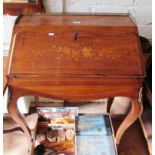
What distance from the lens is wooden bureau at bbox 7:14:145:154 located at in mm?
978

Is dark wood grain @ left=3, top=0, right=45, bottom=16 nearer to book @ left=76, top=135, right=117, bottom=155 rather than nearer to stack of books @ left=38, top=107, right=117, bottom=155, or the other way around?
stack of books @ left=38, top=107, right=117, bottom=155

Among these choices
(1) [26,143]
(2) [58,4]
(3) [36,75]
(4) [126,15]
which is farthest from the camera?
(1) [26,143]

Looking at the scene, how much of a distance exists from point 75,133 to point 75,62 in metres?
0.59

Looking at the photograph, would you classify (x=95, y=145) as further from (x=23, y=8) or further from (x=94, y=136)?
(x=23, y=8)

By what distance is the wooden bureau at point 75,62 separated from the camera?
0.98 m

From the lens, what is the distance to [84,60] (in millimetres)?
1012

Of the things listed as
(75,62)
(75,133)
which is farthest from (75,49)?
(75,133)

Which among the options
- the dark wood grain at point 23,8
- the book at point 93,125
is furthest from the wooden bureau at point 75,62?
the book at point 93,125

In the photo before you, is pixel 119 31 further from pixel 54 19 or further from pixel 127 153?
pixel 127 153

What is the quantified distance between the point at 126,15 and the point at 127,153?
0.87m

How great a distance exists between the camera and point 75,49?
104 centimetres

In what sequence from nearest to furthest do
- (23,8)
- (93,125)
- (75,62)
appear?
(75,62) < (23,8) < (93,125)

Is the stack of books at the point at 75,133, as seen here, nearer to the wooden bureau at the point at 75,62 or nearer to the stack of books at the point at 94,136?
the stack of books at the point at 94,136

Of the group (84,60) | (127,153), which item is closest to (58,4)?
(84,60)
